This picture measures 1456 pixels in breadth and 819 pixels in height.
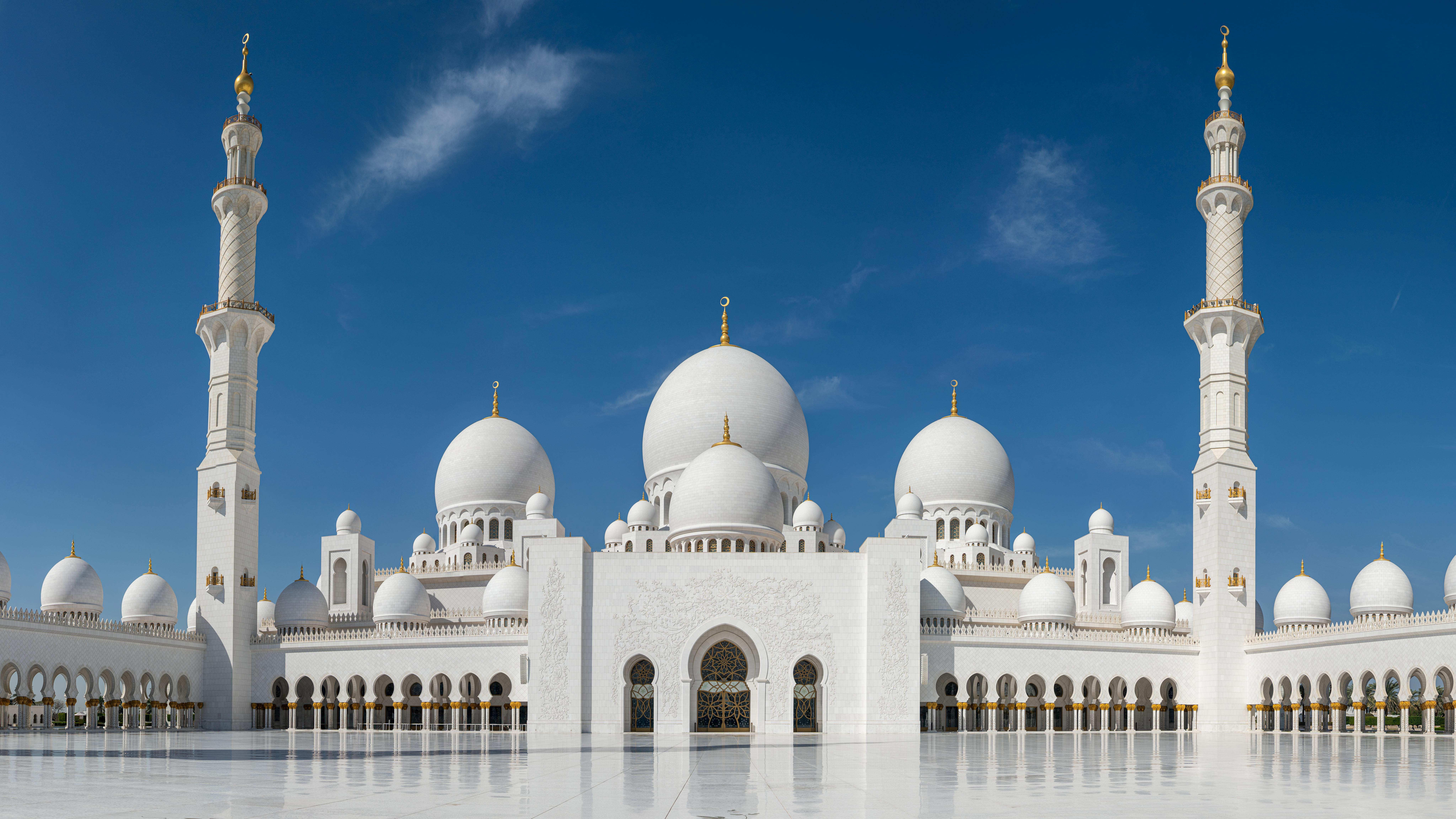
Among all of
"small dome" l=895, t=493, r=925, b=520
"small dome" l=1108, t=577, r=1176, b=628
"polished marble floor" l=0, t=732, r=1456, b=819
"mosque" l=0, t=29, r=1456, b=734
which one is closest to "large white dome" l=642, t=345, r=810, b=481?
"mosque" l=0, t=29, r=1456, b=734

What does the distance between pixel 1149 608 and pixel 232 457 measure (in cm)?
2289

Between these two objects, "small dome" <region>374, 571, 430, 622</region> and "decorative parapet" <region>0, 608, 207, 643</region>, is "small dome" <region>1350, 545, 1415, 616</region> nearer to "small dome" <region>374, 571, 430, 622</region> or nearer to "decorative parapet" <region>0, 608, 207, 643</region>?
"small dome" <region>374, 571, 430, 622</region>

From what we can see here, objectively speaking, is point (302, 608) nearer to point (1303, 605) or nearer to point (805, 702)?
point (805, 702)

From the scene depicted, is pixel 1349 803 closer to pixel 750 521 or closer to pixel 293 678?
pixel 750 521

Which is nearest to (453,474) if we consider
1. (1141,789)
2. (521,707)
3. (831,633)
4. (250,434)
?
(250,434)

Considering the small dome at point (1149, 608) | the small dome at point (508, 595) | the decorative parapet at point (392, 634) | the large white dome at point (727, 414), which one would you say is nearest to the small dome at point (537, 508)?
the large white dome at point (727, 414)

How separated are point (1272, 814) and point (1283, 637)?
21485 millimetres

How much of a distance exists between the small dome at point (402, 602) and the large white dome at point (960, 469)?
14743 millimetres

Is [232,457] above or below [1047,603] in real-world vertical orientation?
above

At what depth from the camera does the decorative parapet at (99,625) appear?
24109 mm

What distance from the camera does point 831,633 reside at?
2630 centimetres

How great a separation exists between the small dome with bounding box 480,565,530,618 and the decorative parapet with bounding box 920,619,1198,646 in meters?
9.70

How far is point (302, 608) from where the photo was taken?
30359mm

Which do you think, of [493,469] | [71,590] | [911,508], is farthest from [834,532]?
[71,590]
